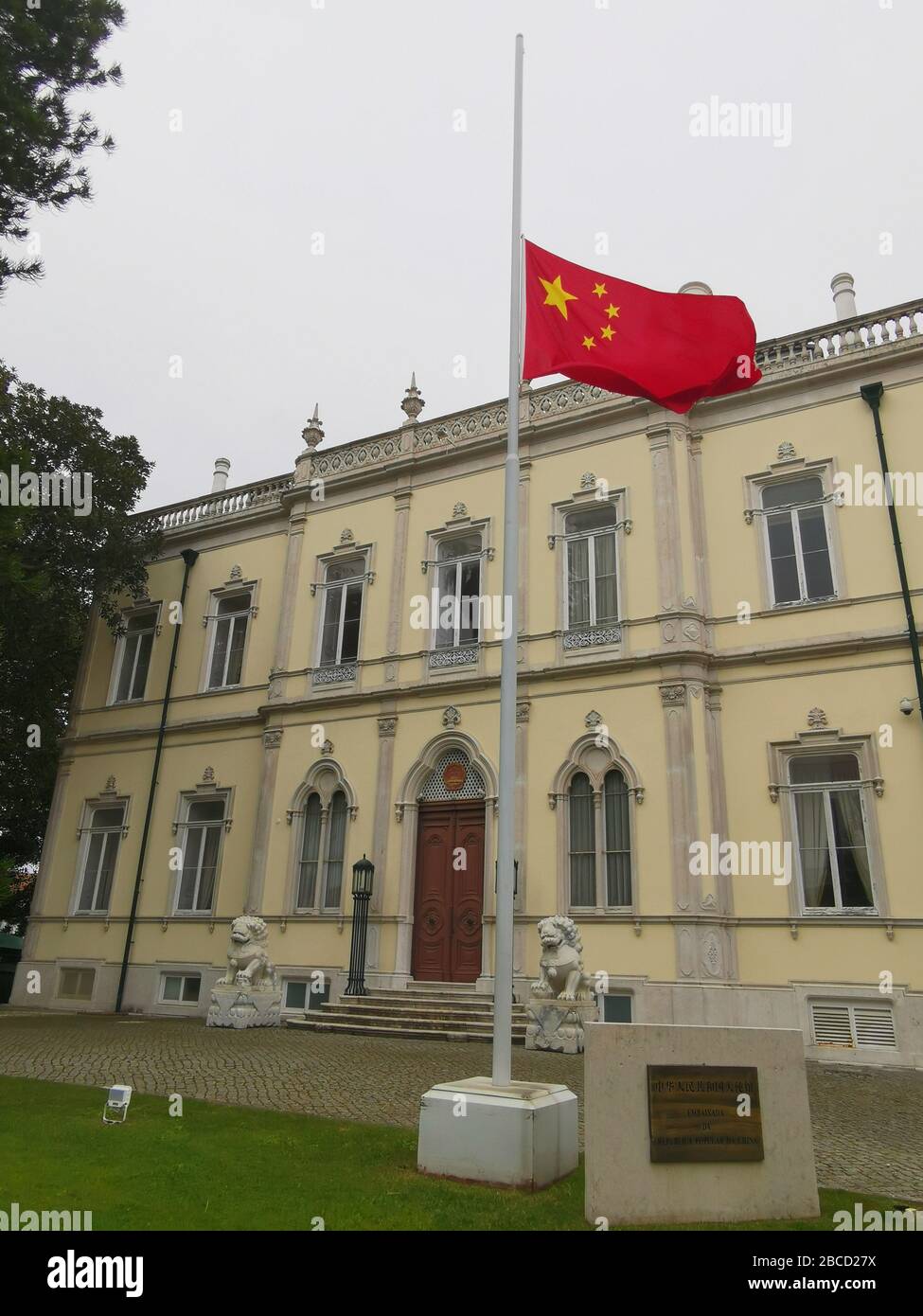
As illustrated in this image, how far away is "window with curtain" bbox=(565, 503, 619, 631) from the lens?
16844mm

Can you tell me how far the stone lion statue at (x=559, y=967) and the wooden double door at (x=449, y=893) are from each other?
3.09 metres

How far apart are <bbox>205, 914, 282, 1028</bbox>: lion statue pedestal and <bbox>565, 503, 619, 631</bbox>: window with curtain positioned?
8080mm

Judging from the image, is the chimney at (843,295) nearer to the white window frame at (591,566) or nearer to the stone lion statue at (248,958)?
the white window frame at (591,566)

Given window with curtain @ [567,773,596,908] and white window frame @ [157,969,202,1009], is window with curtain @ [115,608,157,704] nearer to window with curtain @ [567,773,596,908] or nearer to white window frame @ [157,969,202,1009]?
white window frame @ [157,969,202,1009]

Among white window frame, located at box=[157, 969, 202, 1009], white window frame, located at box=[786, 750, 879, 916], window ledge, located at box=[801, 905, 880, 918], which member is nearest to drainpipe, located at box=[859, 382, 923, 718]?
white window frame, located at box=[786, 750, 879, 916]

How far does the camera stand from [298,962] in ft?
57.1

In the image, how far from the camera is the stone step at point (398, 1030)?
13.9m

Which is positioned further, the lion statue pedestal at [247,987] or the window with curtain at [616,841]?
the lion statue pedestal at [247,987]

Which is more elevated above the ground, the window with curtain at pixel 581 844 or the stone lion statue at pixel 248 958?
the window with curtain at pixel 581 844

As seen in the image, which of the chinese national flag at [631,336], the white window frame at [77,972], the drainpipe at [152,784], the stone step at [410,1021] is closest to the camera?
the chinese national flag at [631,336]

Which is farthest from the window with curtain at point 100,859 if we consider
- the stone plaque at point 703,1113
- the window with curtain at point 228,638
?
the stone plaque at point 703,1113

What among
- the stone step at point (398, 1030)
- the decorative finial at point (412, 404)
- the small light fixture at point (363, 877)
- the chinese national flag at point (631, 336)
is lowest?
the stone step at point (398, 1030)

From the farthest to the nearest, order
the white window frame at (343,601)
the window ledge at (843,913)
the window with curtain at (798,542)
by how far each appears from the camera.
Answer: the white window frame at (343,601) < the window with curtain at (798,542) < the window ledge at (843,913)

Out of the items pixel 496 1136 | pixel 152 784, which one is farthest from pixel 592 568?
pixel 496 1136
